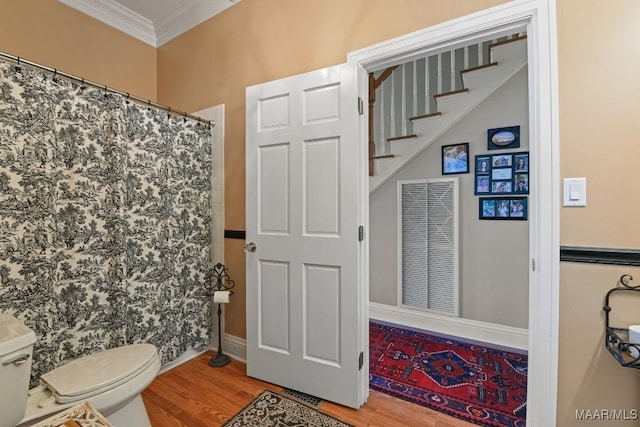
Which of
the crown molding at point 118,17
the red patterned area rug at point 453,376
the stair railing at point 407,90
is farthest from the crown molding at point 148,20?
the red patterned area rug at point 453,376

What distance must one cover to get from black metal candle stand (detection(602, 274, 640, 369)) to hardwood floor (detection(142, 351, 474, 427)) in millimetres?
826

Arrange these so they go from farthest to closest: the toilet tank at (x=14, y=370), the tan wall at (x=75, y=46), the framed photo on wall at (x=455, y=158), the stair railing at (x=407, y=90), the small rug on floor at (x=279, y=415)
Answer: the stair railing at (x=407, y=90) → the framed photo on wall at (x=455, y=158) → the tan wall at (x=75, y=46) → the small rug on floor at (x=279, y=415) → the toilet tank at (x=14, y=370)

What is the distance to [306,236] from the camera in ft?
5.98

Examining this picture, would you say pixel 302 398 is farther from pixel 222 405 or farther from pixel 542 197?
pixel 542 197

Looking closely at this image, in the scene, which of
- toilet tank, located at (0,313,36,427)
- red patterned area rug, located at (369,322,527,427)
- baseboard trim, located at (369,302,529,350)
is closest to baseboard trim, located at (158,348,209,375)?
toilet tank, located at (0,313,36,427)

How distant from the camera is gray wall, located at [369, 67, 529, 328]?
94.5 inches

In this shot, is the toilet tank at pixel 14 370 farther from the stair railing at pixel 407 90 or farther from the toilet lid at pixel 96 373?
the stair railing at pixel 407 90

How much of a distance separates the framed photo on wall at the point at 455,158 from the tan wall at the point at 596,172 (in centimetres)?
136

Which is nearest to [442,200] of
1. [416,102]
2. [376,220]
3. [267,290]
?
[376,220]

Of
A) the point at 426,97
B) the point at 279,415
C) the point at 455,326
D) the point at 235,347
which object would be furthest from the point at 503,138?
the point at 235,347

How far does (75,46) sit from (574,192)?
3.55 metres

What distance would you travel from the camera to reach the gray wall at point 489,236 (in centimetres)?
240

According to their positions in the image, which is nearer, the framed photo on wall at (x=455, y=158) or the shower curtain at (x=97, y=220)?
the shower curtain at (x=97, y=220)

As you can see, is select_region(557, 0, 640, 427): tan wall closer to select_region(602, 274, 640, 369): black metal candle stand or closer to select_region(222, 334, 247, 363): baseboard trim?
select_region(602, 274, 640, 369): black metal candle stand
